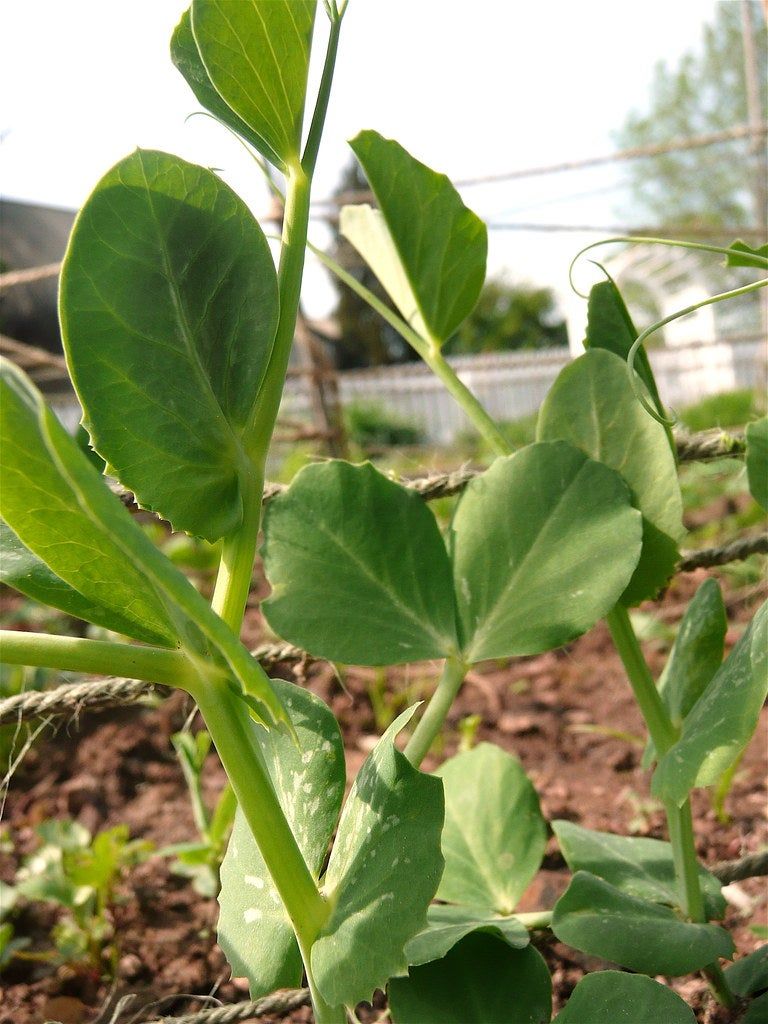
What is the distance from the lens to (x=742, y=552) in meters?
0.67

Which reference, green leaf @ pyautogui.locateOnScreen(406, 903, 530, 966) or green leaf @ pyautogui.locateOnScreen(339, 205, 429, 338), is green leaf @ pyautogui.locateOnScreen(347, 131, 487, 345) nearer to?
green leaf @ pyautogui.locateOnScreen(339, 205, 429, 338)

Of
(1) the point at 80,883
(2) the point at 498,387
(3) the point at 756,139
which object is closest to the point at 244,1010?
(1) the point at 80,883

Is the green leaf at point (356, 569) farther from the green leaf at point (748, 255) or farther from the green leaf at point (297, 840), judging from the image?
the green leaf at point (748, 255)

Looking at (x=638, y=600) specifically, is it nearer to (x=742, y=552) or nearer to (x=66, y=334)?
(x=742, y=552)

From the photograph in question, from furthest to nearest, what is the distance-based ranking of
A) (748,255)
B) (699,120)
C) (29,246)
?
(699,120) → (29,246) → (748,255)

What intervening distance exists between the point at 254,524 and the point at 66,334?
0.11 meters

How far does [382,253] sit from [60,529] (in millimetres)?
305

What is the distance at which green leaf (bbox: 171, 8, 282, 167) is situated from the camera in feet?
1.28

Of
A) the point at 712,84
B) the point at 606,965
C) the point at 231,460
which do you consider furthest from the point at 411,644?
the point at 712,84

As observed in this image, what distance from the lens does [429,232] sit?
0.49 m

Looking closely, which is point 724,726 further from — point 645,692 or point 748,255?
point 748,255

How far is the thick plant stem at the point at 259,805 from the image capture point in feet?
1.15

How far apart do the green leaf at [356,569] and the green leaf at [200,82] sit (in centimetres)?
16

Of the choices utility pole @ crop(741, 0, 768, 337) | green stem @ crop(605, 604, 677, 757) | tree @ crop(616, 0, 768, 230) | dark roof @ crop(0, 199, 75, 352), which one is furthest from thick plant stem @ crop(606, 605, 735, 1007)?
tree @ crop(616, 0, 768, 230)
